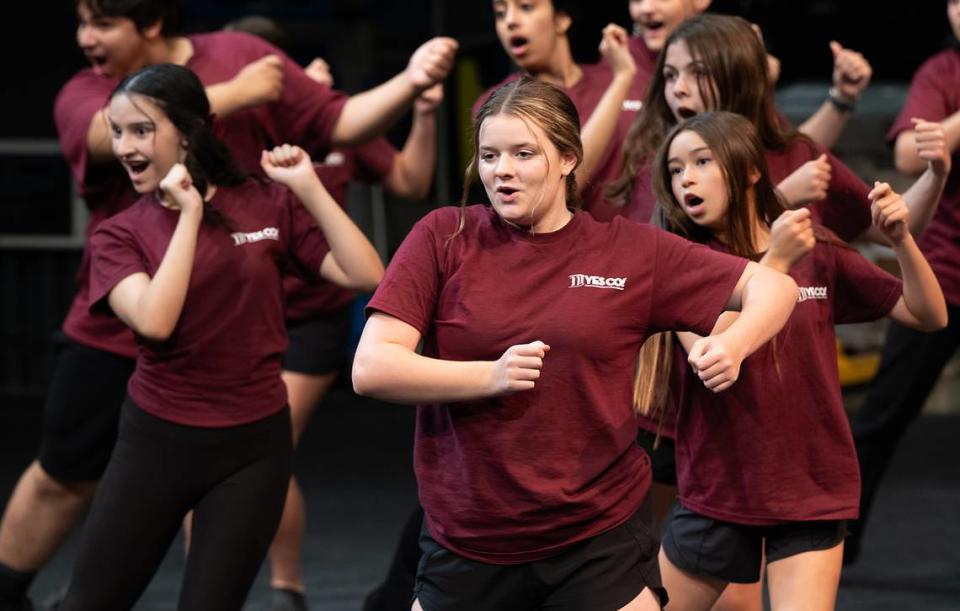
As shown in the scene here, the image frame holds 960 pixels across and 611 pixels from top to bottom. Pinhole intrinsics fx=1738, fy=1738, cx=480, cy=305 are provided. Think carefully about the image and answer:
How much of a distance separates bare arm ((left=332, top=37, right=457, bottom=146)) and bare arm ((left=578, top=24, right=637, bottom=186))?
388 millimetres

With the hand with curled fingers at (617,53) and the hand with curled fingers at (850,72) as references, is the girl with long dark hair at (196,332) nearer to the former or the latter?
the hand with curled fingers at (617,53)

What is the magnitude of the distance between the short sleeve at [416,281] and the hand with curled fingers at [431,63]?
4.14 feet

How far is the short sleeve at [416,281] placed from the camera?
3.03 m

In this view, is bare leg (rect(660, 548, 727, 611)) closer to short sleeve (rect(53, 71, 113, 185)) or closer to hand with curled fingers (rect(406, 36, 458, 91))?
hand with curled fingers (rect(406, 36, 458, 91))

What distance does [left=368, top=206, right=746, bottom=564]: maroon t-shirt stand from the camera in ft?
9.95

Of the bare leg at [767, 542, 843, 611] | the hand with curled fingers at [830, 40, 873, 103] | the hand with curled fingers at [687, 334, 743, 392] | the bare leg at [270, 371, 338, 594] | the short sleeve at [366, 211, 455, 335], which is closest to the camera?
the hand with curled fingers at [687, 334, 743, 392]

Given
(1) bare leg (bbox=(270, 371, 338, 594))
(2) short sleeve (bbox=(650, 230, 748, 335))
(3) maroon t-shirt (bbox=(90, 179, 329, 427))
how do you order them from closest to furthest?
(2) short sleeve (bbox=(650, 230, 748, 335)), (3) maroon t-shirt (bbox=(90, 179, 329, 427)), (1) bare leg (bbox=(270, 371, 338, 594))

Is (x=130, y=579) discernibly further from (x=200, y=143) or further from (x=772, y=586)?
(x=772, y=586)

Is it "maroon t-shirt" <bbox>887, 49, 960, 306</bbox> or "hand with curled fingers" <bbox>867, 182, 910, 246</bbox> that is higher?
"hand with curled fingers" <bbox>867, 182, 910, 246</bbox>

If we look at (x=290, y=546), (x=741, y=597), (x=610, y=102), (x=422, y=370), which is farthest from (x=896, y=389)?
(x=422, y=370)

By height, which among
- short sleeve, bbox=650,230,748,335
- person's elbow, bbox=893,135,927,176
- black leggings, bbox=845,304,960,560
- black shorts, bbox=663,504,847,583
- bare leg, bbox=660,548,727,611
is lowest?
black leggings, bbox=845,304,960,560

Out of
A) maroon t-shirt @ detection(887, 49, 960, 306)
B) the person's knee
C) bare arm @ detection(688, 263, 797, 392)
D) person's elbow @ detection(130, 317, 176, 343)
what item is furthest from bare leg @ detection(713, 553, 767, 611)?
the person's knee

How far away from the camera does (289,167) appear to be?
3746mm

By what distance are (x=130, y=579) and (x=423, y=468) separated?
2.74 ft
